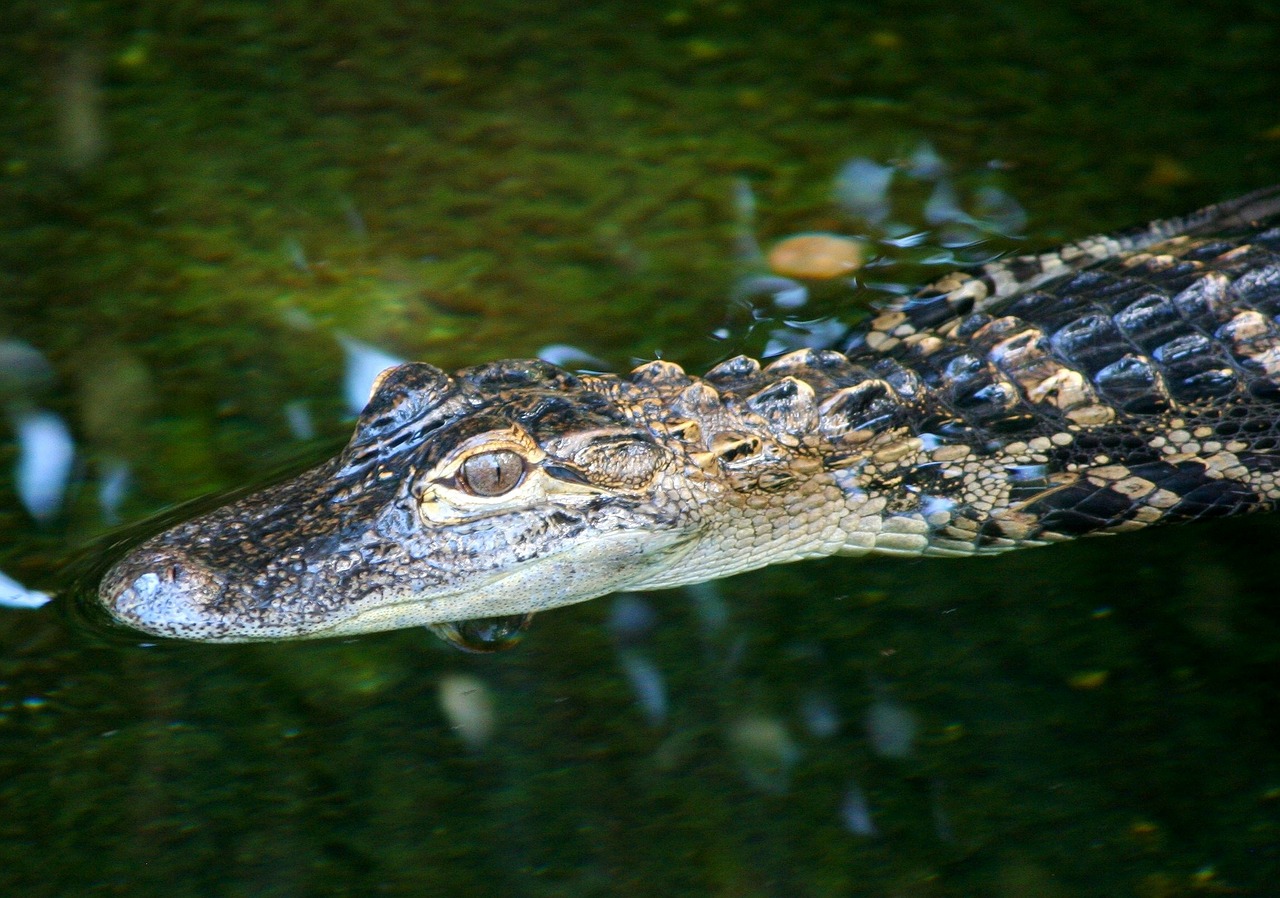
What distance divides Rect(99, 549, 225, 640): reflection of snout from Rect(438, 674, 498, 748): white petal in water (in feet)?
2.01

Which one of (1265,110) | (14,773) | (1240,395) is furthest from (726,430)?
(1265,110)

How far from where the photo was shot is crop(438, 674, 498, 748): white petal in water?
2.97m

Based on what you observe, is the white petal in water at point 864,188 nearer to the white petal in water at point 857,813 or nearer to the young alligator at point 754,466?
the young alligator at point 754,466

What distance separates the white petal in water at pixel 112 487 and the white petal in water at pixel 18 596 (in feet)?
0.94

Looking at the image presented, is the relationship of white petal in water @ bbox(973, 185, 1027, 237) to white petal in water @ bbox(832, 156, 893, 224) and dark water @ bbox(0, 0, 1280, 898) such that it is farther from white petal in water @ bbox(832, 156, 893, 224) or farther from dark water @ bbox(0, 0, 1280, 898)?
white petal in water @ bbox(832, 156, 893, 224)

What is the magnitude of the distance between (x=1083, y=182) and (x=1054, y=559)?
1803 millimetres

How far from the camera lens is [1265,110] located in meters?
4.63

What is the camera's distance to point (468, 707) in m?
3.02

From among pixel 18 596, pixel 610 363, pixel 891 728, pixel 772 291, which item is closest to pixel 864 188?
pixel 772 291

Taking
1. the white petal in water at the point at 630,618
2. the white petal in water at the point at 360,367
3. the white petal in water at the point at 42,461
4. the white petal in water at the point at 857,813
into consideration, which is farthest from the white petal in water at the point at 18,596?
the white petal in water at the point at 857,813

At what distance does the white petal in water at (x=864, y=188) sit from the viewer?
4.33 m

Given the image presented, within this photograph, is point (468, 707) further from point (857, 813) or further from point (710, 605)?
point (857, 813)

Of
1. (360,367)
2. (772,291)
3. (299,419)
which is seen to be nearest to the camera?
(299,419)

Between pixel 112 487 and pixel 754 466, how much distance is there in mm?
1891
